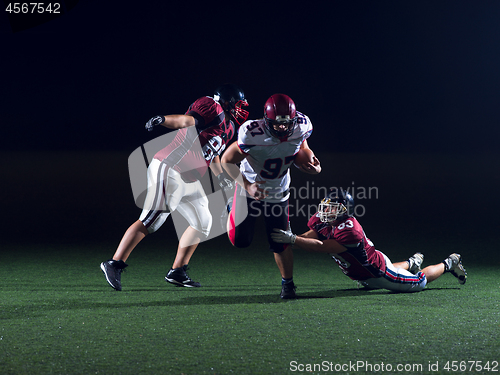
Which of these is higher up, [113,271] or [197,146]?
[197,146]

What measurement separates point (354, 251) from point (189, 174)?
1.16m

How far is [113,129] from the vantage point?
9.38m

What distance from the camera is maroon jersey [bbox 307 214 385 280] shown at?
8.85 ft

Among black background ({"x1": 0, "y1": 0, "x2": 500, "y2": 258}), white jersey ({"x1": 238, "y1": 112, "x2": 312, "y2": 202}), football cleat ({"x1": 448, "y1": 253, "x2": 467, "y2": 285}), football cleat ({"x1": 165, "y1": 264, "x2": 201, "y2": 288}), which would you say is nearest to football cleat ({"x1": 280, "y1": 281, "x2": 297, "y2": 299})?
white jersey ({"x1": 238, "y1": 112, "x2": 312, "y2": 202})

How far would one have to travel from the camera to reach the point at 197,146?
10.4 ft

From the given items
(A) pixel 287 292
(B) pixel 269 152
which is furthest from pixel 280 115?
(A) pixel 287 292

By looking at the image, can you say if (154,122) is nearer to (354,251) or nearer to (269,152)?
(269,152)

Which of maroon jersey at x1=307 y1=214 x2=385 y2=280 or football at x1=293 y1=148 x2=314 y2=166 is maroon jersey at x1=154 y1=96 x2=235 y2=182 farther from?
maroon jersey at x1=307 y1=214 x2=385 y2=280

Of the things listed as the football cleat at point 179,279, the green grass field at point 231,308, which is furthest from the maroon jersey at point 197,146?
the green grass field at point 231,308

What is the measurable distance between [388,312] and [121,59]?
8263mm

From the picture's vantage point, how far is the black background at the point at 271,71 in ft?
30.3

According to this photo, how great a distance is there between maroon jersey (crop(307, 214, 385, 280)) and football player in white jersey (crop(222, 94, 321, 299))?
28cm

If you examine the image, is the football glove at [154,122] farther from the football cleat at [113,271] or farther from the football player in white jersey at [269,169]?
the football cleat at [113,271]

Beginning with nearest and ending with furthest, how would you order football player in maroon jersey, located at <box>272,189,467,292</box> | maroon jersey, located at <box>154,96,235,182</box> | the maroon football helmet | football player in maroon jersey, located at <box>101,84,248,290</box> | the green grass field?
the green grass field < the maroon football helmet < football player in maroon jersey, located at <box>272,189,467,292</box> < football player in maroon jersey, located at <box>101,84,248,290</box> < maroon jersey, located at <box>154,96,235,182</box>
